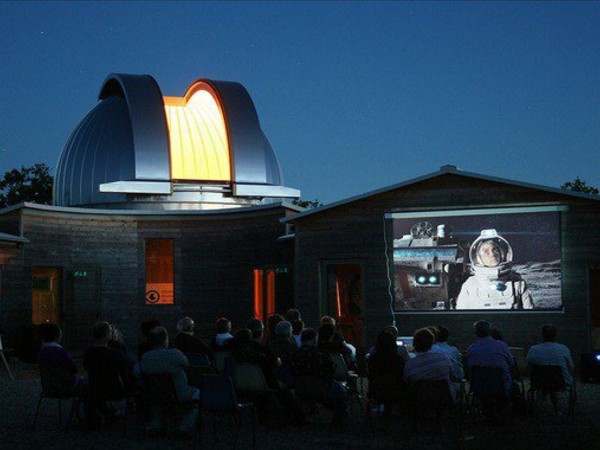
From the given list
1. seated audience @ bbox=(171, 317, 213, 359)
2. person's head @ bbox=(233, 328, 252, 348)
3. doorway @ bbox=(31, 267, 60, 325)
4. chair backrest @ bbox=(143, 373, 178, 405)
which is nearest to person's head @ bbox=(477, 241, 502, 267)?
seated audience @ bbox=(171, 317, 213, 359)

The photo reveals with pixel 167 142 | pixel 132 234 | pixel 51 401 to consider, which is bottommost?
pixel 51 401

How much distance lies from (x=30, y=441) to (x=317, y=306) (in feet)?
31.8

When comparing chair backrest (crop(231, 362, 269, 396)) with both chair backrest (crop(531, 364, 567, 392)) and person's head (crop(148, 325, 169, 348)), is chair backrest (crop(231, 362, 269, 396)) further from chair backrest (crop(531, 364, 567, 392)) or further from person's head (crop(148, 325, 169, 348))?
chair backrest (crop(531, 364, 567, 392))

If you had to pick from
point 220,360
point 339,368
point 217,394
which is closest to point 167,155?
point 220,360

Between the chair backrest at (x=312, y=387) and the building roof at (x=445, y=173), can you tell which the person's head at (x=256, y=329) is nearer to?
the chair backrest at (x=312, y=387)

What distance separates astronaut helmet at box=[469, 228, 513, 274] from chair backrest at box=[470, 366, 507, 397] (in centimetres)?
690

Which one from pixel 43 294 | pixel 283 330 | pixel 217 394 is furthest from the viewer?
pixel 43 294

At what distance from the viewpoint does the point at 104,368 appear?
1097cm

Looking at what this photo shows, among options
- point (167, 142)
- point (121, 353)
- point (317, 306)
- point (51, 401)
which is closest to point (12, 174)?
point (167, 142)

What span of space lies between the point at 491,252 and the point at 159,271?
10.0 meters

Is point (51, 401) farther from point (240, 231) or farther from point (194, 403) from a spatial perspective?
point (240, 231)

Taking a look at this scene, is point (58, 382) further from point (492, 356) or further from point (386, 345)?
point (492, 356)

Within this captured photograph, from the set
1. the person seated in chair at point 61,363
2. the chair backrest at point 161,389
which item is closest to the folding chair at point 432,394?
the chair backrest at point 161,389

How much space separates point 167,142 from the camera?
25469 millimetres
